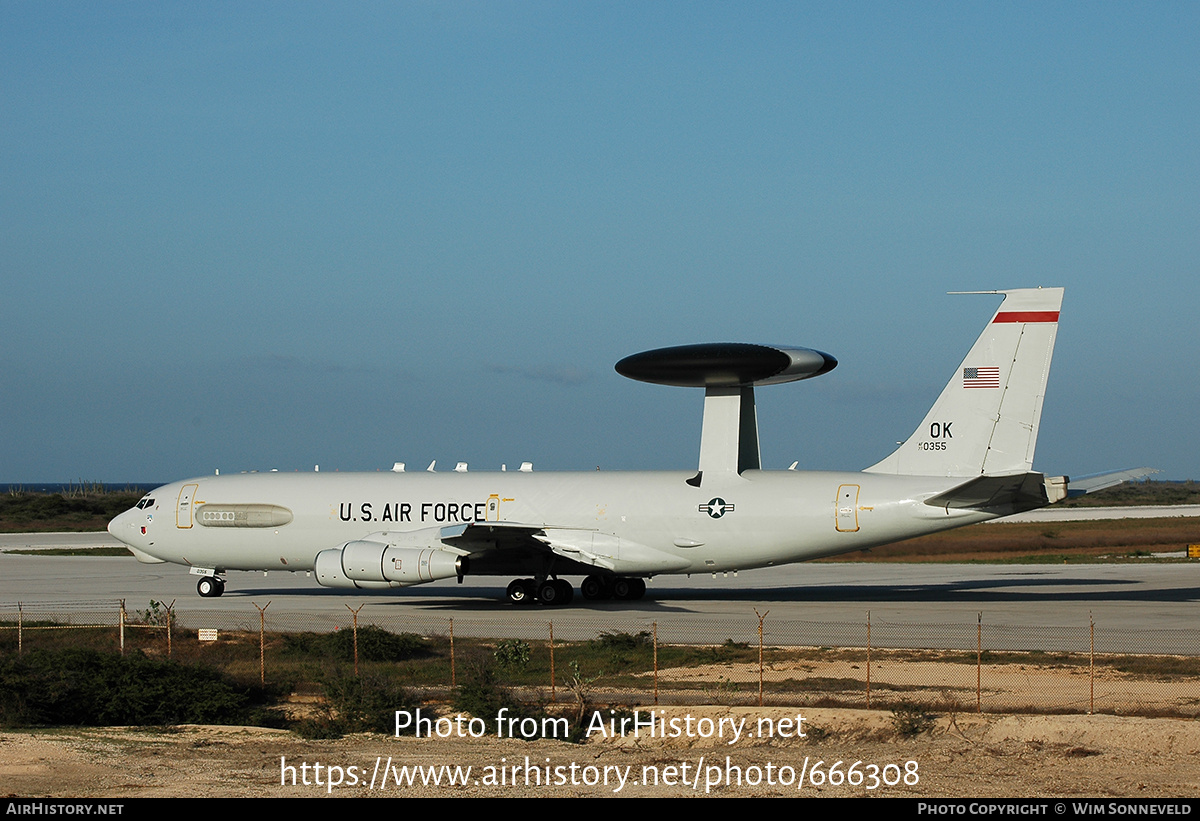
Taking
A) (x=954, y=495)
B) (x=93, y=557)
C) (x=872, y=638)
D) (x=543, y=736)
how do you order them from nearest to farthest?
(x=543, y=736) < (x=872, y=638) < (x=954, y=495) < (x=93, y=557)

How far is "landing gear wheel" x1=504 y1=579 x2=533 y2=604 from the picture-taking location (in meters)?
32.7

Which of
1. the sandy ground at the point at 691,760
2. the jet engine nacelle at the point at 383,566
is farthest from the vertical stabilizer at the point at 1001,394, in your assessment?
the sandy ground at the point at 691,760

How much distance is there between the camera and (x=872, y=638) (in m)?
24.3

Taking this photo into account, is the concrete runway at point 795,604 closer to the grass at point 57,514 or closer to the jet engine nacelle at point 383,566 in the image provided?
the jet engine nacelle at point 383,566

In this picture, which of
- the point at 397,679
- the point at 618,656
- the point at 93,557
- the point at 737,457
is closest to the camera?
the point at 397,679

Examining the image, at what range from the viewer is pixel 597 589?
33.5 m

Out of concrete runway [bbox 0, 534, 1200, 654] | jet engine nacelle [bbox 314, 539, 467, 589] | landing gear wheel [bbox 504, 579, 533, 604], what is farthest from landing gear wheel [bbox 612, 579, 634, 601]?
jet engine nacelle [bbox 314, 539, 467, 589]

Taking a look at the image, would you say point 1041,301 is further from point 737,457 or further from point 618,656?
point 618,656

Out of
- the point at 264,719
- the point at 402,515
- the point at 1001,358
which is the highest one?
the point at 1001,358

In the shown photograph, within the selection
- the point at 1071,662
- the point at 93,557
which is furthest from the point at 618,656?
the point at 93,557

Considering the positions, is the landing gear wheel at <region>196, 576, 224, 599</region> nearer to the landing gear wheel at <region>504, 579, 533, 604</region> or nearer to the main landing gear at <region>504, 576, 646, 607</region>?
the main landing gear at <region>504, 576, 646, 607</region>

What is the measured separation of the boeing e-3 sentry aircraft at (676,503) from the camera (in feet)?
93.0

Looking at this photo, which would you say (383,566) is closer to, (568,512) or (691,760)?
(568,512)
